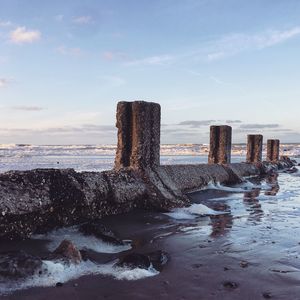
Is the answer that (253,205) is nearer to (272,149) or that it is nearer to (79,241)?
(79,241)

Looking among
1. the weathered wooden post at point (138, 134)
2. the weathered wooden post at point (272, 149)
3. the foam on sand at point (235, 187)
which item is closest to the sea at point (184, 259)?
the weathered wooden post at point (138, 134)

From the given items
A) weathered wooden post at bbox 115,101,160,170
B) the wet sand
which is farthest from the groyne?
the wet sand

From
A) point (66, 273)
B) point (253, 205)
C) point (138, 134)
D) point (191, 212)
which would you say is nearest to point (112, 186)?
point (191, 212)

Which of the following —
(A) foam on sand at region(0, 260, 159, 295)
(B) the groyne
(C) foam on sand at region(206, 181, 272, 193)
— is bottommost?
(C) foam on sand at region(206, 181, 272, 193)

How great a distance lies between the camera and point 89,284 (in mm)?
2867

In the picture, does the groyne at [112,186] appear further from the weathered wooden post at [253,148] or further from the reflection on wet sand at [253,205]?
the weathered wooden post at [253,148]

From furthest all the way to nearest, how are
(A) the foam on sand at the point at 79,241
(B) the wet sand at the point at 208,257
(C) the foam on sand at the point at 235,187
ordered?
(C) the foam on sand at the point at 235,187 < (A) the foam on sand at the point at 79,241 < (B) the wet sand at the point at 208,257

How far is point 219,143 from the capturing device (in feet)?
37.4

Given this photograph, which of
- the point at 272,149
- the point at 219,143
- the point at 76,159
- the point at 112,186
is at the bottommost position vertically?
the point at 76,159

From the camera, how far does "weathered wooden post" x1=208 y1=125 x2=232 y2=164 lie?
37.1ft

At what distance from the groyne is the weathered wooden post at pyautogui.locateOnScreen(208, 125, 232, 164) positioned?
208 cm

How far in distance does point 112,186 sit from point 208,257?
2119 millimetres

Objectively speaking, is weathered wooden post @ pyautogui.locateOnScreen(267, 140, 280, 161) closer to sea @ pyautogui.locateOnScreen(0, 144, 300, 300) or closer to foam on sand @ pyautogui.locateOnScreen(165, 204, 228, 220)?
sea @ pyautogui.locateOnScreen(0, 144, 300, 300)

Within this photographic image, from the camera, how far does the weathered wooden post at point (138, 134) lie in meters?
6.46
